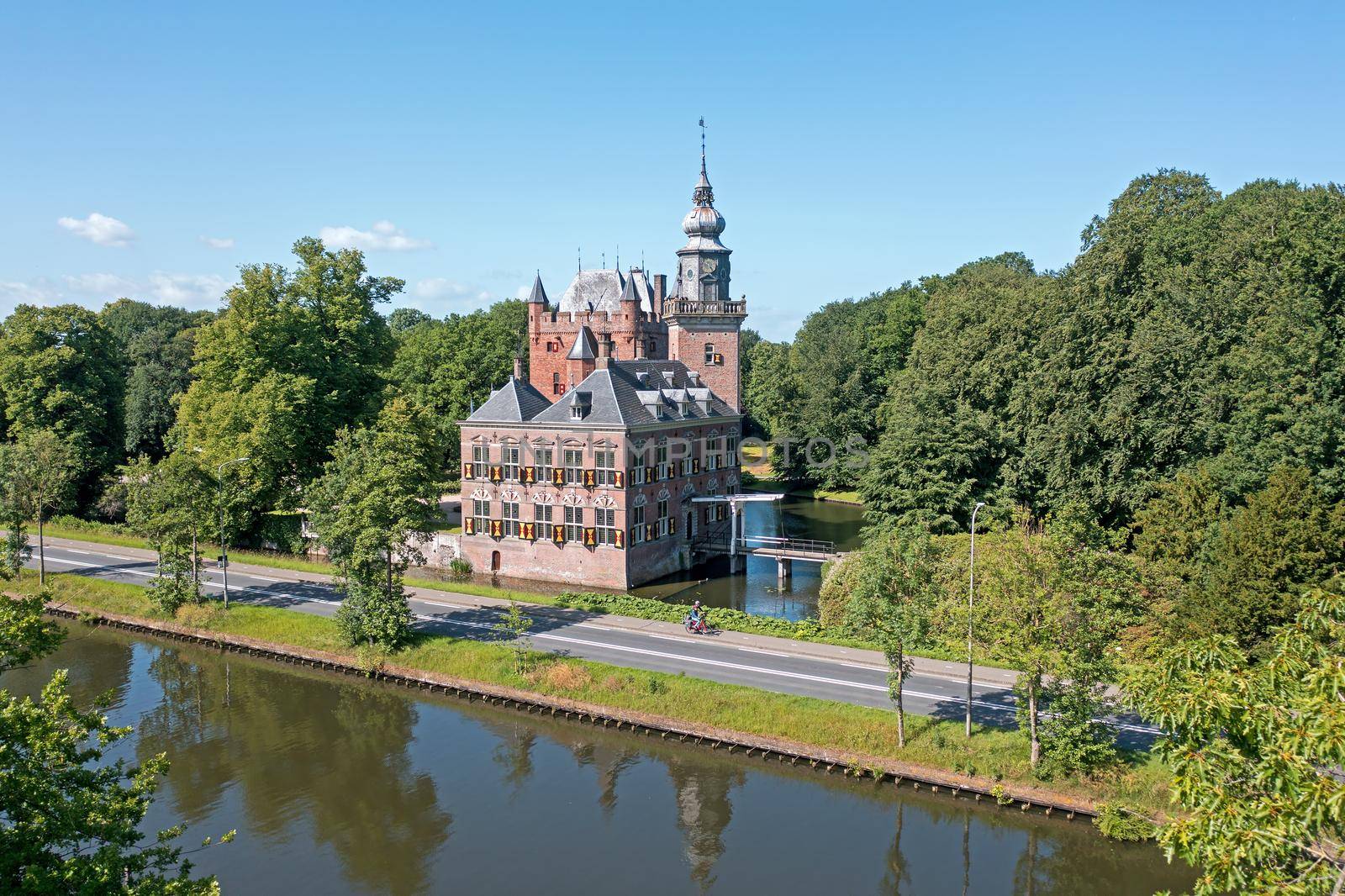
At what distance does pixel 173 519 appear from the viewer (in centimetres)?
Answer: 3653

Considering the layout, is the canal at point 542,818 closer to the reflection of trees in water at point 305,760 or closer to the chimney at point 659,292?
the reflection of trees in water at point 305,760

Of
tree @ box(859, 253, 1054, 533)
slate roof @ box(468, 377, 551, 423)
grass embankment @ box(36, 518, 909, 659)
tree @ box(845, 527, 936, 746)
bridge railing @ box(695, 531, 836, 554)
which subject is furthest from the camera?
bridge railing @ box(695, 531, 836, 554)

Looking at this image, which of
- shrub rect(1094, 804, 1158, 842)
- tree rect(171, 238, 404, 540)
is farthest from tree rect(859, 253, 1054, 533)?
tree rect(171, 238, 404, 540)

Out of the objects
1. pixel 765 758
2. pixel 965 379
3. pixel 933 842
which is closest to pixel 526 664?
pixel 765 758

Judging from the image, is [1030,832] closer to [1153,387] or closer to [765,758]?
[765,758]

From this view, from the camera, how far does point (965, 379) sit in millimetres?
49750

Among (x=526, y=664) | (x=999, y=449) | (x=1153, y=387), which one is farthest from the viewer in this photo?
(x=999, y=449)

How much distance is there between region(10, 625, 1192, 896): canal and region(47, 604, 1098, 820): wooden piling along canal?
1.14 feet

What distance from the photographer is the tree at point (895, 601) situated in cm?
2347

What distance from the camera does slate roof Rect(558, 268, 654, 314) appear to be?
57938mm

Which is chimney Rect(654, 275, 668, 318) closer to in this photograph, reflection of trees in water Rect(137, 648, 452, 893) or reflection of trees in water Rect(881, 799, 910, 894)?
reflection of trees in water Rect(137, 648, 452, 893)

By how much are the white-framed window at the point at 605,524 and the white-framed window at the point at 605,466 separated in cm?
126

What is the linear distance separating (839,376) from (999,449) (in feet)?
97.7

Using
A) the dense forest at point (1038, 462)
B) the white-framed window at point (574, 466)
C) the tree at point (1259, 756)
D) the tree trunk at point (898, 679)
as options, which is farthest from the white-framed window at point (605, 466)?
the tree at point (1259, 756)
